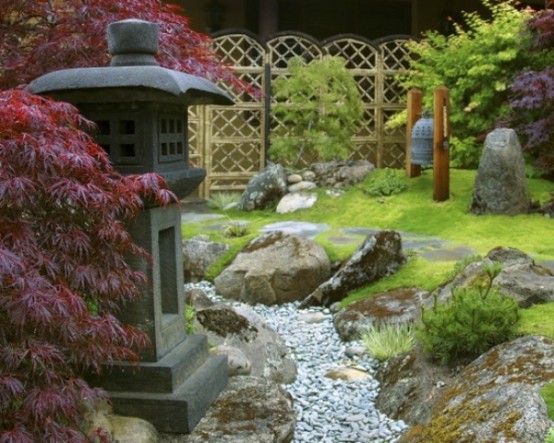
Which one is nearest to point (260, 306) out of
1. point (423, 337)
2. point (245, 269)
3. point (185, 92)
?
point (245, 269)

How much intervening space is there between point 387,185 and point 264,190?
1.76m

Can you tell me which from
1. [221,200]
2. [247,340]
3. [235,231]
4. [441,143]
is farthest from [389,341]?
[221,200]

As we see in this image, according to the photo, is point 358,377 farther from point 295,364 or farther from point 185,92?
point 185,92

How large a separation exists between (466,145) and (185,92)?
874 centimetres

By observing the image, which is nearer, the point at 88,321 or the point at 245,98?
the point at 88,321

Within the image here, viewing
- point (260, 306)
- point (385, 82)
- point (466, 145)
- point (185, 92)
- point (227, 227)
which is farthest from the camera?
point (385, 82)

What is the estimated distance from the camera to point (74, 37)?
16.5 feet

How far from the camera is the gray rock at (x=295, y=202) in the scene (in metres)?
10.8

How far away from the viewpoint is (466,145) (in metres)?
11.8

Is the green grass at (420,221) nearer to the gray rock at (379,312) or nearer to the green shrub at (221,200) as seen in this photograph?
the gray rock at (379,312)

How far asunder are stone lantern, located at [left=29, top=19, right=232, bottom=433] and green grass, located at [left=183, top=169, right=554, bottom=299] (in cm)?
362

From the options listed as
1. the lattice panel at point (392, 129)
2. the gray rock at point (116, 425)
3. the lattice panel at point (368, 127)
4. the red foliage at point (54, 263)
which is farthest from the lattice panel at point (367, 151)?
the red foliage at point (54, 263)

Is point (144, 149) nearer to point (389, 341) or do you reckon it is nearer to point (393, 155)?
point (389, 341)

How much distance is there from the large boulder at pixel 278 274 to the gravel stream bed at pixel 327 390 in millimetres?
459
